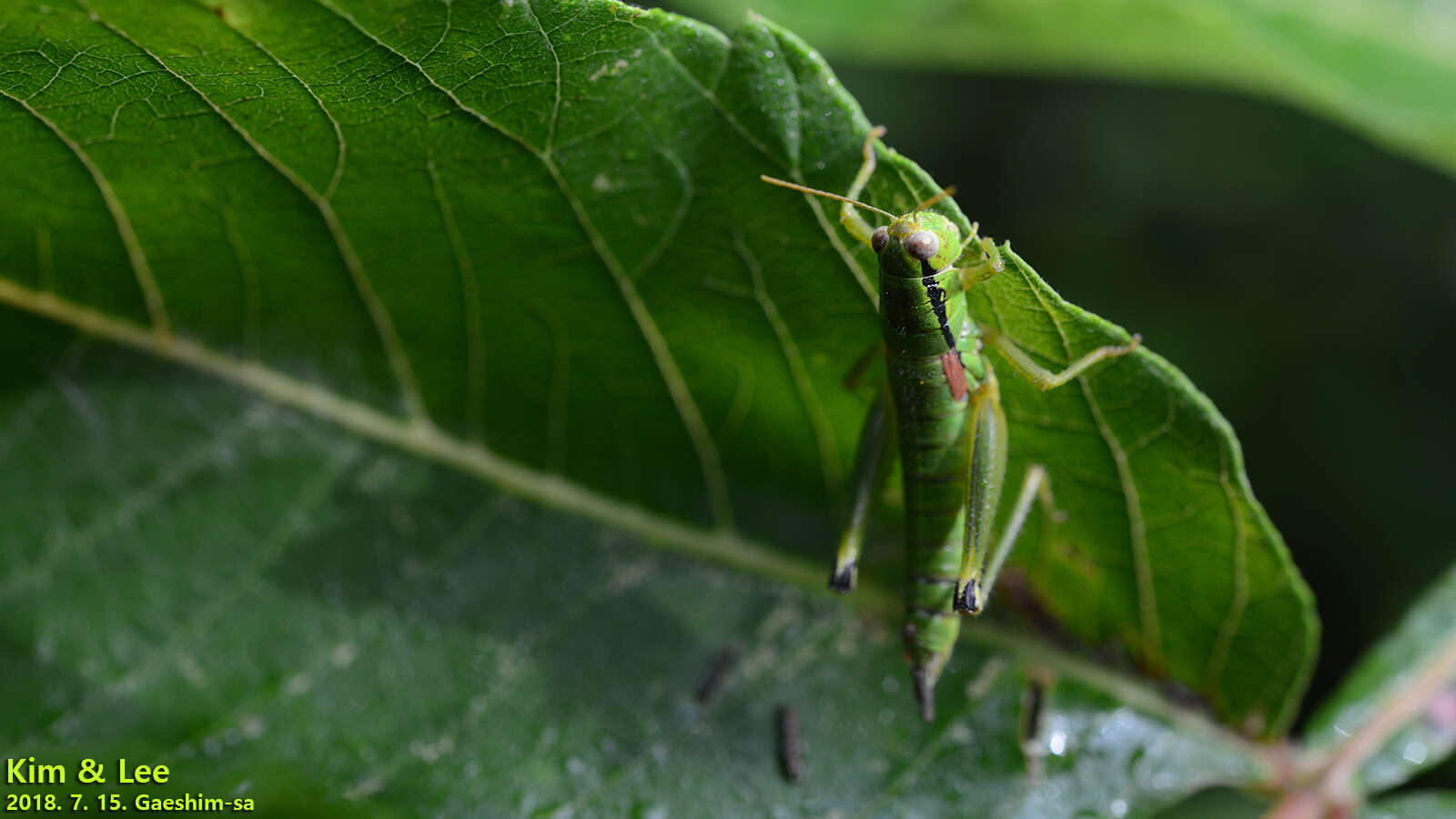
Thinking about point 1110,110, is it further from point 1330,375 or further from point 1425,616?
point 1425,616

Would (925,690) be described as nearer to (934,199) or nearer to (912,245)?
(912,245)

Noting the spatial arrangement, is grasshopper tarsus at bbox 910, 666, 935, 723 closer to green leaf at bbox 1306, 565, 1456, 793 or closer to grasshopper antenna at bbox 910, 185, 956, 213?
green leaf at bbox 1306, 565, 1456, 793

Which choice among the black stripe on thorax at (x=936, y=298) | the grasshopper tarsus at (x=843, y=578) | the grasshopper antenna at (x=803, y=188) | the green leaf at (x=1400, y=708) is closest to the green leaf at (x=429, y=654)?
the grasshopper tarsus at (x=843, y=578)

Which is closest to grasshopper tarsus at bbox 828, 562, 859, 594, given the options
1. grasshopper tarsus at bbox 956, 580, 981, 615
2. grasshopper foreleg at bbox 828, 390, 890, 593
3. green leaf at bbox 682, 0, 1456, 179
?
grasshopper foreleg at bbox 828, 390, 890, 593

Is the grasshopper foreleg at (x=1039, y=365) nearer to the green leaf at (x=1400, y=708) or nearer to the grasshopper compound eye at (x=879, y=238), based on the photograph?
the grasshopper compound eye at (x=879, y=238)

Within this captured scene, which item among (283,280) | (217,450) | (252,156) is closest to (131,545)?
(217,450)
